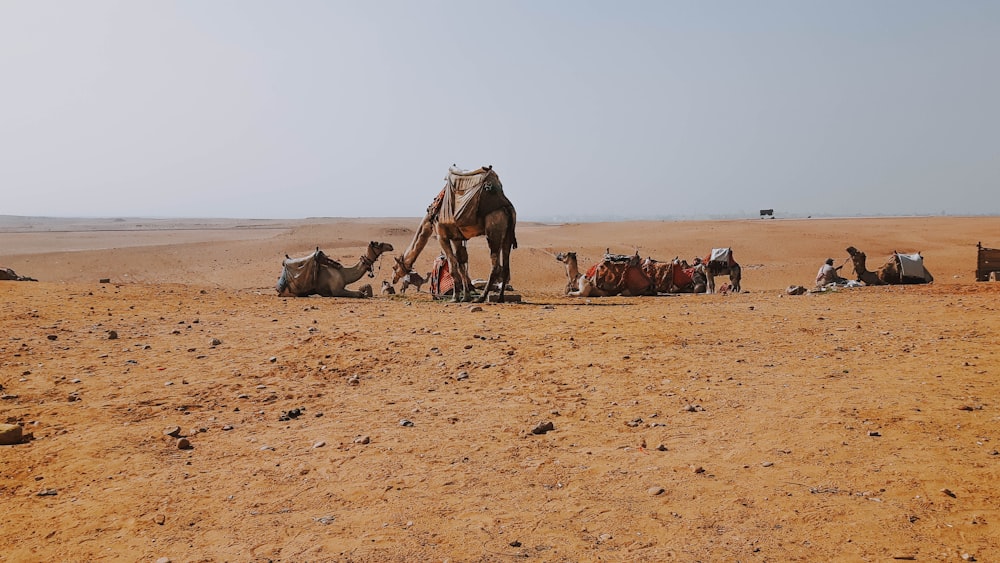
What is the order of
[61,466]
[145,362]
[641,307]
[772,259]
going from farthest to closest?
[772,259] → [641,307] → [145,362] → [61,466]

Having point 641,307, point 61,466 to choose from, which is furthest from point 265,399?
point 641,307

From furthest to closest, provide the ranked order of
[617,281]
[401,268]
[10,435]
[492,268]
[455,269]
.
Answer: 1. [401,268]
2. [617,281]
3. [492,268]
4. [455,269]
5. [10,435]

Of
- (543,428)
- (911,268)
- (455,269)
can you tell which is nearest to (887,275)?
(911,268)

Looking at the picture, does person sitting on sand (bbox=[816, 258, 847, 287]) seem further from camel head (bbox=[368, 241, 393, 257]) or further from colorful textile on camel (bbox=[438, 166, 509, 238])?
camel head (bbox=[368, 241, 393, 257])

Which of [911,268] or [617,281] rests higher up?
[911,268]

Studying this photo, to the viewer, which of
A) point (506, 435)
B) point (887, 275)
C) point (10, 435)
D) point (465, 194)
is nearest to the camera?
point (10, 435)

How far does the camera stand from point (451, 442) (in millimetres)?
6152

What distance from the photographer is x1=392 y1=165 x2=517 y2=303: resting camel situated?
14.7 m

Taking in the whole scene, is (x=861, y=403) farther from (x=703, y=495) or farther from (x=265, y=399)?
(x=265, y=399)

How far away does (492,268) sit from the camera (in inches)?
649

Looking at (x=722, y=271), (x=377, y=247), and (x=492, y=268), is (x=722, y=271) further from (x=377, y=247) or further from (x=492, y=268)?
(x=377, y=247)

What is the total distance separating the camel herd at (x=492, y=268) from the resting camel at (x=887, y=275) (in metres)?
0.02

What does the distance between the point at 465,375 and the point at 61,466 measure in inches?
162

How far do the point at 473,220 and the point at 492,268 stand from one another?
1.93m
